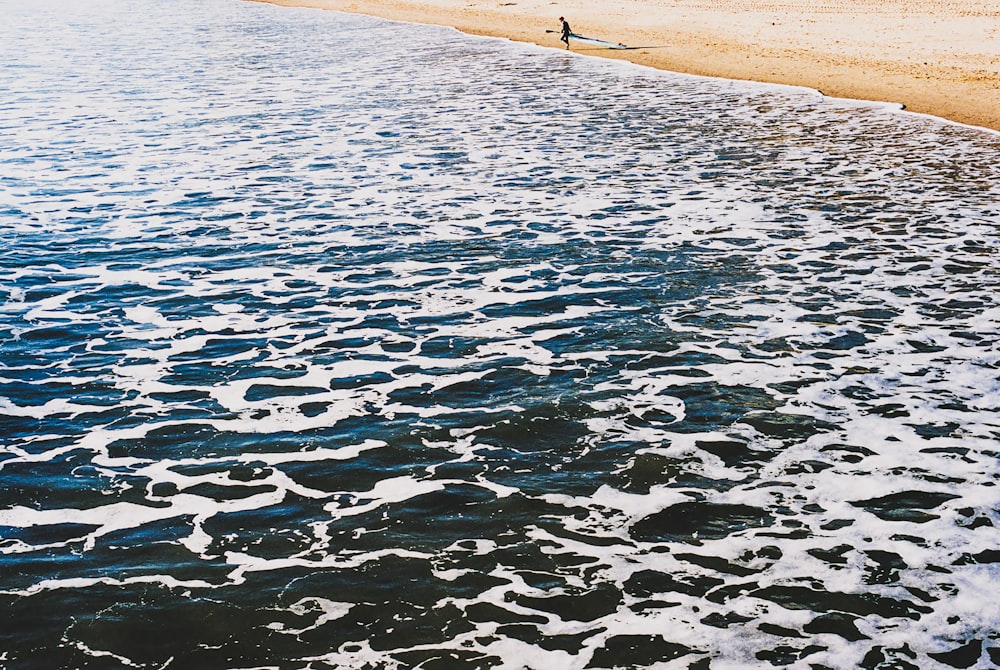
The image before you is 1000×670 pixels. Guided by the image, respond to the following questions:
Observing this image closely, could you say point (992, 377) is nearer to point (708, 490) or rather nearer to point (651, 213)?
point (708, 490)

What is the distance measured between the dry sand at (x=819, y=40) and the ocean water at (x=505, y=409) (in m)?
6.45

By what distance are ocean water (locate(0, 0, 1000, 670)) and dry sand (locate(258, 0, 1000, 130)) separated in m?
6.45

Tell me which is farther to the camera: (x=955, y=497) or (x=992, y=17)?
(x=992, y=17)

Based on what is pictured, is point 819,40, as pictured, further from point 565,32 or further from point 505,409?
point 505,409

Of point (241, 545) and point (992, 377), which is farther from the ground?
point (992, 377)

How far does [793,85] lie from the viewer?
33.4 meters

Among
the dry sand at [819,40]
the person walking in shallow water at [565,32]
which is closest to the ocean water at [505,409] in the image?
the dry sand at [819,40]

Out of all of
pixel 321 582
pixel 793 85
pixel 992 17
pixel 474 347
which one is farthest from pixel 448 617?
Result: pixel 992 17

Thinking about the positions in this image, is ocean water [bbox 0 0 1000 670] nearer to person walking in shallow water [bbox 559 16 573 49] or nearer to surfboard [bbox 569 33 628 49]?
surfboard [bbox 569 33 628 49]

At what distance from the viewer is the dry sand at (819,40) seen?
101 ft

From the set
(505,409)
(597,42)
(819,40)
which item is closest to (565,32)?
(597,42)

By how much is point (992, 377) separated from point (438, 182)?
1304cm

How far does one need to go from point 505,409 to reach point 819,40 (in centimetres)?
3366

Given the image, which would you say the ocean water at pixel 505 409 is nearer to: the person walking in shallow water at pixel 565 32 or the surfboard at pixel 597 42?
the surfboard at pixel 597 42
